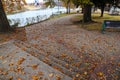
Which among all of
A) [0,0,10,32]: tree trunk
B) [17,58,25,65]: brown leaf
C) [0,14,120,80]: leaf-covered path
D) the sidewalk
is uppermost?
[0,0,10,32]: tree trunk

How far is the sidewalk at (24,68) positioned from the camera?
3.51 metres

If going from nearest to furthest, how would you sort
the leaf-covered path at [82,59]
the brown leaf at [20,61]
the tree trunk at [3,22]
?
the leaf-covered path at [82,59]
the brown leaf at [20,61]
the tree trunk at [3,22]

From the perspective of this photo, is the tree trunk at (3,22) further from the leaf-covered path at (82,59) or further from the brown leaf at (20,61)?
the brown leaf at (20,61)

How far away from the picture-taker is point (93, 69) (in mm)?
4430

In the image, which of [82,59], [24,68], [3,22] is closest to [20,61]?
[24,68]

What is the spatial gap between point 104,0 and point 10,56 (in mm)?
12597

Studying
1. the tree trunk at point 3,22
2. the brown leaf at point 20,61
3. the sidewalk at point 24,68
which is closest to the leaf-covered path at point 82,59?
the sidewalk at point 24,68

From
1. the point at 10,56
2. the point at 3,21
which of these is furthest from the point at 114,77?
the point at 3,21

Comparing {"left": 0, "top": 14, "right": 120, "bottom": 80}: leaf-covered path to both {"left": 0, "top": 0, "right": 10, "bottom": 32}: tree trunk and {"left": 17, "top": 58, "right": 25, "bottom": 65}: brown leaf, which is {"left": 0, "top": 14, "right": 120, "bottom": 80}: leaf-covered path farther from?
{"left": 0, "top": 0, "right": 10, "bottom": 32}: tree trunk

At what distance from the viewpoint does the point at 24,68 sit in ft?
12.7

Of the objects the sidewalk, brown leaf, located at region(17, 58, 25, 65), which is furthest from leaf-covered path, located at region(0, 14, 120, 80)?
brown leaf, located at region(17, 58, 25, 65)

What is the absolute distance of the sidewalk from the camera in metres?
3.51

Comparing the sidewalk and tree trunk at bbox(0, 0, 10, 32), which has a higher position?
tree trunk at bbox(0, 0, 10, 32)

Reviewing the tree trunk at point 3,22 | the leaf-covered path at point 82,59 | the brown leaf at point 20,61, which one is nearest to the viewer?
the leaf-covered path at point 82,59
